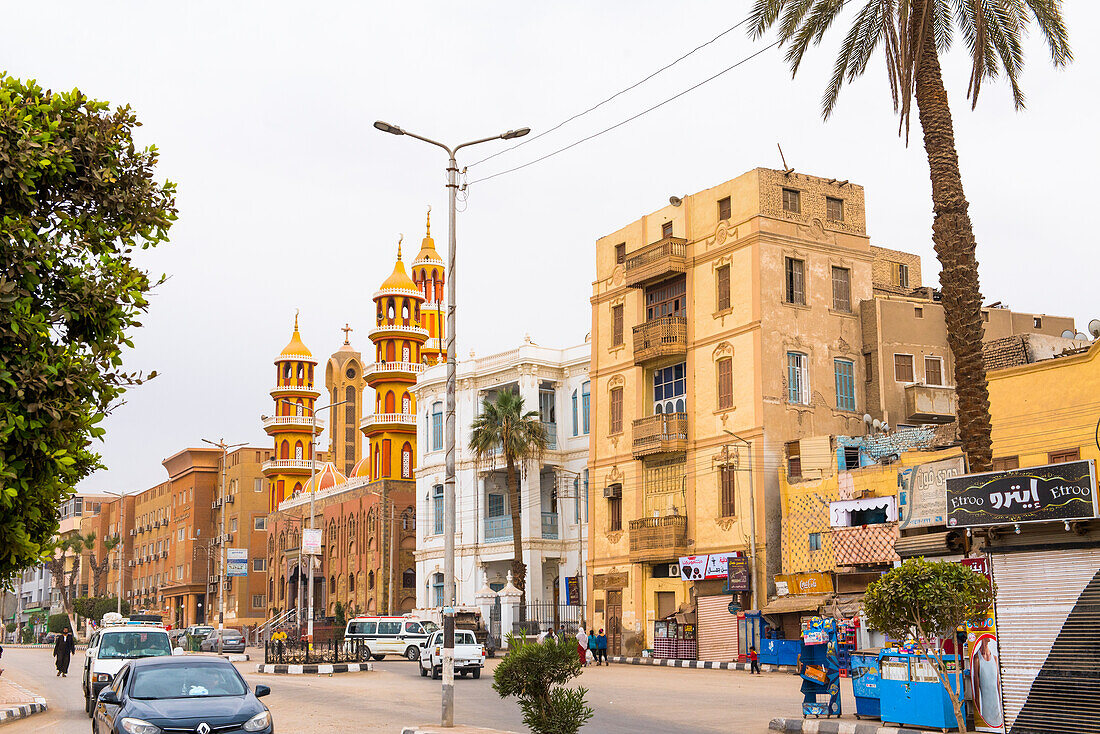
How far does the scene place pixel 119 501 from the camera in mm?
137125

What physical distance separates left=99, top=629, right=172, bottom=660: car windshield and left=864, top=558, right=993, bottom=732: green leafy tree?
15488mm

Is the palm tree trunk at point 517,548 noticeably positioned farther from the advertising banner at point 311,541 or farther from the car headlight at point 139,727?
the car headlight at point 139,727

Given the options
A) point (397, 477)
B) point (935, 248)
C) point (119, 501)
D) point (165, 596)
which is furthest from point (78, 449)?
point (119, 501)

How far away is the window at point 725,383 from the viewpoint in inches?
1762

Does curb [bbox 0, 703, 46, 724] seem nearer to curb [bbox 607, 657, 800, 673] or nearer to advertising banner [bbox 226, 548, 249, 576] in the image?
curb [bbox 607, 657, 800, 673]

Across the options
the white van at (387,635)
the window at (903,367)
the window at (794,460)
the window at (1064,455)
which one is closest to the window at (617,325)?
the window at (794,460)

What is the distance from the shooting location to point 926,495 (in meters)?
21.7

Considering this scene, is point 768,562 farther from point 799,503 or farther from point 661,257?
point 661,257

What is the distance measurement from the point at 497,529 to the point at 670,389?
15.6 metres

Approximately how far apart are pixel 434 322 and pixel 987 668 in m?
77.3

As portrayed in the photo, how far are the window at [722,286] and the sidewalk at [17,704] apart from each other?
90.5ft

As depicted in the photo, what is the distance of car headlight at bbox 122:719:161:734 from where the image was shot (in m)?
13.4

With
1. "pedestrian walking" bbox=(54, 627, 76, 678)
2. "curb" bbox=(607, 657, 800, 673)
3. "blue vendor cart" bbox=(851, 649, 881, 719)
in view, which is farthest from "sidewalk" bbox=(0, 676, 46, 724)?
"curb" bbox=(607, 657, 800, 673)

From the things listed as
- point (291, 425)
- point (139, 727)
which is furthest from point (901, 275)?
point (291, 425)
